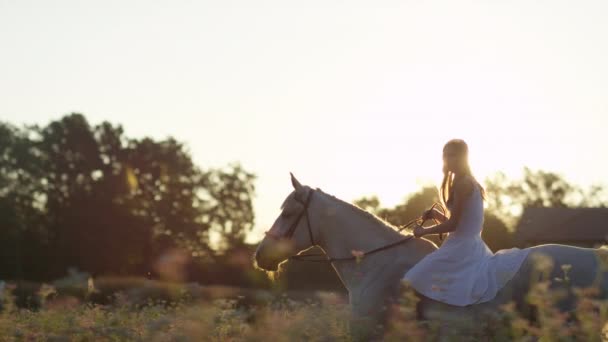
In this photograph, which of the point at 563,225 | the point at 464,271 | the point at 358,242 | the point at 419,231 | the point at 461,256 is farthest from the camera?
the point at 563,225

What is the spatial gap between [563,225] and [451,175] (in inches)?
2888

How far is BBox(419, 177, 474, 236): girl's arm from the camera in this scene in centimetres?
898

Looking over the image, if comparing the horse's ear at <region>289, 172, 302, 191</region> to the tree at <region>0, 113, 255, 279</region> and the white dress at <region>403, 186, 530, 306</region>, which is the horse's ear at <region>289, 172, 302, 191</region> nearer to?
the white dress at <region>403, 186, 530, 306</region>

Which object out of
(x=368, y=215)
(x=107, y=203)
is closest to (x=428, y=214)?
(x=368, y=215)

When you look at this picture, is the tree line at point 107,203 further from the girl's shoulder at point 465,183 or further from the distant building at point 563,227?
the girl's shoulder at point 465,183

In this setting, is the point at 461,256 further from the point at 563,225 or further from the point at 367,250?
the point at 563,225

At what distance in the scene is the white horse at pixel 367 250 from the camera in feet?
28.0

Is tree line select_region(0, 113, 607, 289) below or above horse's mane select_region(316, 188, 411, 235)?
above

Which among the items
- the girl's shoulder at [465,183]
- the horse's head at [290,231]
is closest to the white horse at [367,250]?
the horse's head at [290,231]

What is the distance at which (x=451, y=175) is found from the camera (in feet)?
30.3

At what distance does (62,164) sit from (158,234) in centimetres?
898

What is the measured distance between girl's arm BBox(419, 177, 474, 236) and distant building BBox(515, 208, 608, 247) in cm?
6681

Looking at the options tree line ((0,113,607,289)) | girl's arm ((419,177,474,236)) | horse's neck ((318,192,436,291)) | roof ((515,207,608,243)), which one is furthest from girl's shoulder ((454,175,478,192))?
roof ((515,207,608,243))

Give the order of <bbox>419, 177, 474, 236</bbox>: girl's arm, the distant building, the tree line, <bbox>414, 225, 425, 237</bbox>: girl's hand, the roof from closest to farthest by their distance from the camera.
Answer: <bbox>419, 177, 474, 236</bbox>: girl's arm, <bbox>414, 225, 425, 237</bbox>: girl's hand, the tree line, the distant building, the roof
